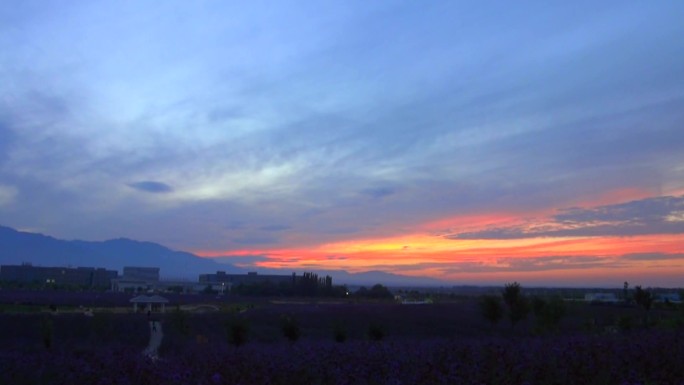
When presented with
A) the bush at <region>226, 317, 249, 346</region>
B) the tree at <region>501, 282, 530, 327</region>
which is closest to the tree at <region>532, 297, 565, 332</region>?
the tree at <region>501, 282, 530, 327</region>

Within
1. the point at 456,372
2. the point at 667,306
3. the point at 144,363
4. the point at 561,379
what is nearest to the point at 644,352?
the point at 561,379

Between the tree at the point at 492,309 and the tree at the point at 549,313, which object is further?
the tree at the point at 492,309

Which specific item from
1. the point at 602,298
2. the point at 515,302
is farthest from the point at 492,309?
the point at 602,298

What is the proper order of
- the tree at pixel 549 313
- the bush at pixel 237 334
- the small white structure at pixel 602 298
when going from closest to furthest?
the bush at pixel 237 334 < the tree at pixel 549 313 < the small white structure at pixel 602 298

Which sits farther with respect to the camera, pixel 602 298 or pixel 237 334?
pixel 602 298

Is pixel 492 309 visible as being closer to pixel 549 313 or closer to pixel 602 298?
pixel 549 313

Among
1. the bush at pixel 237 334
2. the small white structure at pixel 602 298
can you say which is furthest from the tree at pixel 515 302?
the small white structure at pixel 602 298

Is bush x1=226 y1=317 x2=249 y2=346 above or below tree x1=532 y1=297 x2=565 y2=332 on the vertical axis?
below

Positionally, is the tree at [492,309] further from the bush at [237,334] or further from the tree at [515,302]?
the bush at [237,334]

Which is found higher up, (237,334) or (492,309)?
(492,309)

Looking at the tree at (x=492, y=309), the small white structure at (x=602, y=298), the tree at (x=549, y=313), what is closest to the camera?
the tree at (x=549, y=313)

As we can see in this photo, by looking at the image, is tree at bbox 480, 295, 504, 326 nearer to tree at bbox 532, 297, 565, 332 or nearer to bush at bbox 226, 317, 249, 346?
tree at bbox 532, 297, 565, 332

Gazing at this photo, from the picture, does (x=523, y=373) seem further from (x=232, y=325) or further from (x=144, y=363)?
(x=232, y=325)

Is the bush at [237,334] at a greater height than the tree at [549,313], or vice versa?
the tree at [549,313]
